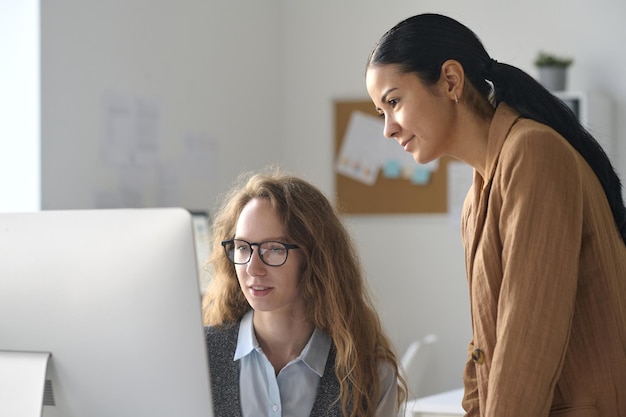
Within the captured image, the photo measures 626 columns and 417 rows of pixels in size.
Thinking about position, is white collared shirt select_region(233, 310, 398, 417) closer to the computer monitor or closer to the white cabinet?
the computer monitor

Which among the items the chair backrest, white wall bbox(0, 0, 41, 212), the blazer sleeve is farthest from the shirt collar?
the chair backrest

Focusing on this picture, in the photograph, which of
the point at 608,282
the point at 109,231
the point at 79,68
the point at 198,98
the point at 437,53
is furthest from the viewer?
the point at 198,98

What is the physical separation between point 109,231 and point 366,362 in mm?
608

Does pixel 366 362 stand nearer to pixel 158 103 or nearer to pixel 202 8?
pixel 158 103

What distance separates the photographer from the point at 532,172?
1.23 meters

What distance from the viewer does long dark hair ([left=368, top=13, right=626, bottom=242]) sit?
1354mm

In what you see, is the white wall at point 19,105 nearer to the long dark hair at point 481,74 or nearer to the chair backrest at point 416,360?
the chair backrest at point 416,360

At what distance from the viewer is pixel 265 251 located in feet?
5.21

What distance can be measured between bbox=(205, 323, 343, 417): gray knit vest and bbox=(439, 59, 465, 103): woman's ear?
0.53 metres

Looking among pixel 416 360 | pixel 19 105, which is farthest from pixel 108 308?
pixel 416 360

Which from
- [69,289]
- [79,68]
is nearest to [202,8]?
[79,68]

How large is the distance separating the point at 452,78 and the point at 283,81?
11.6 ft

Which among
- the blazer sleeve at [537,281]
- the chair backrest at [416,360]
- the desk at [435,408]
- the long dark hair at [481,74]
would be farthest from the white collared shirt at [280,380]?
the chair backrest at [416,360]

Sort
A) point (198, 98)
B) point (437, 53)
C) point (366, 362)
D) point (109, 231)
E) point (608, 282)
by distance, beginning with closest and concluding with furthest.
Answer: point (109, 231) < point (608, 282) < point (437, 53) < point (366, 362) < point (198, 98)
